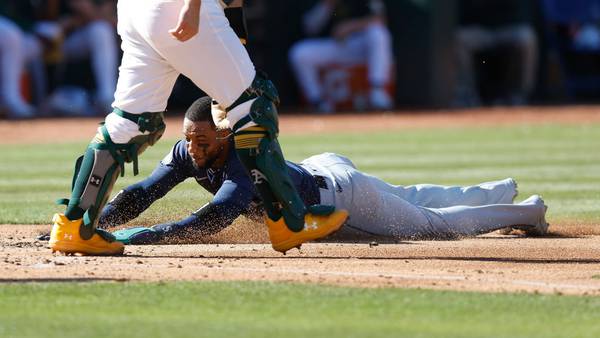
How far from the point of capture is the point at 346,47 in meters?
19.5

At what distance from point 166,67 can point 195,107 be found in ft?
2.25

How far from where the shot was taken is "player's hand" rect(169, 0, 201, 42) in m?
5.54

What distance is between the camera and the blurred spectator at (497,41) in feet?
68.2

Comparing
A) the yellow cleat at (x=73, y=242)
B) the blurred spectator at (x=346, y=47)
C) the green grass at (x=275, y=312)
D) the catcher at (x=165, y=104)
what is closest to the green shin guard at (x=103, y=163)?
the catcher at (x=165, y=104)

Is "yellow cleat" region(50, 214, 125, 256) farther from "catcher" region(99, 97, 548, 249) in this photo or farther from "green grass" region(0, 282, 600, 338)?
"green grass" region(0, 282, 600, 338)

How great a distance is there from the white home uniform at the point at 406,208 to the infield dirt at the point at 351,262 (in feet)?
0.39

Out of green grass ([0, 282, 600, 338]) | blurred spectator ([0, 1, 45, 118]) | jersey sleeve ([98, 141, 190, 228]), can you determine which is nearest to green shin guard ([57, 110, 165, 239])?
jersey sleeve ([98, 141, 190, 228])

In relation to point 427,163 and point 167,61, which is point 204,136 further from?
point 427,163

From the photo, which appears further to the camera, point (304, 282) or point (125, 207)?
point (125, 207)

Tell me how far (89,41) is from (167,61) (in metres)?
13.3

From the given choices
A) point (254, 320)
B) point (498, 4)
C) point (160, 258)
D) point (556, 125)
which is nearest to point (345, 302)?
point (254, 320)

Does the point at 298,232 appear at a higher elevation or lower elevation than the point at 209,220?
higher

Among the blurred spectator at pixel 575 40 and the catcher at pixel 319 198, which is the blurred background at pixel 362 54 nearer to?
the blurred spectator at pixel 575 40

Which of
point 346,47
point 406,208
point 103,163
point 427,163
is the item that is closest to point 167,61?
point 103,163
